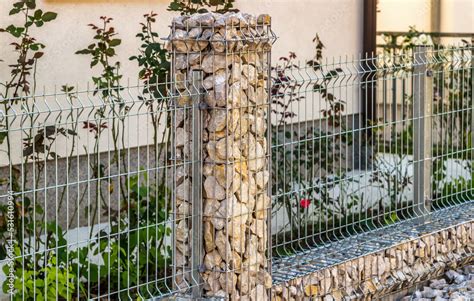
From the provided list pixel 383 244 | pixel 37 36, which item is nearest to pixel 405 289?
pixel 383 244

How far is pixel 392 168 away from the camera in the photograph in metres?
7.57

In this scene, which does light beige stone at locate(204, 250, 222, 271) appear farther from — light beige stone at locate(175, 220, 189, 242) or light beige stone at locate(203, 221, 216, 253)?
light beige stone at locate(175, 220, 189, 242)

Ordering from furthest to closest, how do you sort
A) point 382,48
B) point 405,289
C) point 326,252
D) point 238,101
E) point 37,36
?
point 382,48 < point 37,36 < point 405,289 < point 326,252 < point 238,101

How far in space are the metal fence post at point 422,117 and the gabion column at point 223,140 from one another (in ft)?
5.97

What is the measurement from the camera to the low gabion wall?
234 inches

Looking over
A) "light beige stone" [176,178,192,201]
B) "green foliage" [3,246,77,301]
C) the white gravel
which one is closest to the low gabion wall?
the white gravel

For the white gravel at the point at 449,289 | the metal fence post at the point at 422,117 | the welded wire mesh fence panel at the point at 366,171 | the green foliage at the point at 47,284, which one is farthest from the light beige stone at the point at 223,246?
the metal fence post at the point at 422,117

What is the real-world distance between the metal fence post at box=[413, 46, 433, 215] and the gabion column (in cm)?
182

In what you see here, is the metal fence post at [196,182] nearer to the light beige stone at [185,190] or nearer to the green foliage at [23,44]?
the light beige stone at [185,190]

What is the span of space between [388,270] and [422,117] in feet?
3.38

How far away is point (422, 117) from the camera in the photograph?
695cm

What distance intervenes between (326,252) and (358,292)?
0.31 meters

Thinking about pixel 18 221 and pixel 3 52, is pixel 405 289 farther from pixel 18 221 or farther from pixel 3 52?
pixel 3 52

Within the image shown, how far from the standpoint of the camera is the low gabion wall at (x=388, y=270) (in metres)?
5.93
